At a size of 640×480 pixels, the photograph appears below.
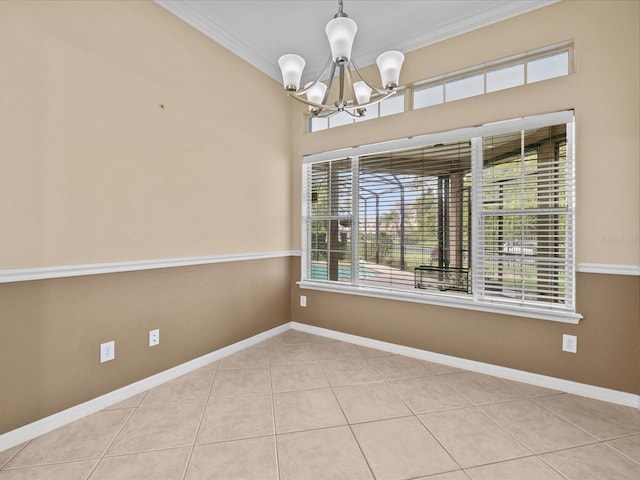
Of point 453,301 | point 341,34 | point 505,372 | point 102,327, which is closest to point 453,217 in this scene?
point 453,301

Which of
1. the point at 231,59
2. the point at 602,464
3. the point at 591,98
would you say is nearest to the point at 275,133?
the point at 231,59

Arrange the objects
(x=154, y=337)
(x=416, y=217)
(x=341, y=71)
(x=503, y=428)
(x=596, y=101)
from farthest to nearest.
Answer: (x=416, y=217), (x=154, y=337), (x=596, y=101), (x=503, y=428), (x=341, y=71)

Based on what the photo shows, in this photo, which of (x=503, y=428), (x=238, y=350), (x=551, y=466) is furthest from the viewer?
(x=238, y=350)

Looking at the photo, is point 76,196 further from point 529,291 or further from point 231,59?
point 529,291

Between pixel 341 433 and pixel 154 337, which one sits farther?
pixel 154 337

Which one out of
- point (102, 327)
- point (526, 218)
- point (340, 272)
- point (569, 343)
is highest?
point (526, 218)

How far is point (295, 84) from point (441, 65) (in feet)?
5.47

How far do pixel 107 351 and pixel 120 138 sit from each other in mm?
1461

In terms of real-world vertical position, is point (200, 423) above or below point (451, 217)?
below

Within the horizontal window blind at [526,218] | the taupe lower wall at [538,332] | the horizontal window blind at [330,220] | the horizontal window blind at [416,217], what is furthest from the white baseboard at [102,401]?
the horizontal window blind at [526,218]

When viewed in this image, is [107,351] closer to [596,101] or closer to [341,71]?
[341,71]

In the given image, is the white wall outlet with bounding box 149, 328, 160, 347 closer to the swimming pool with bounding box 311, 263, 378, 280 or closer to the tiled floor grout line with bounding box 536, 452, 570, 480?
the swimming pool with bounding box 311, 263, 378, 280

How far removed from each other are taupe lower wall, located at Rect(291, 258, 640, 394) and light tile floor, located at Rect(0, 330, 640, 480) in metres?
0.20

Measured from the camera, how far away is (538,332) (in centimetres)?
242
